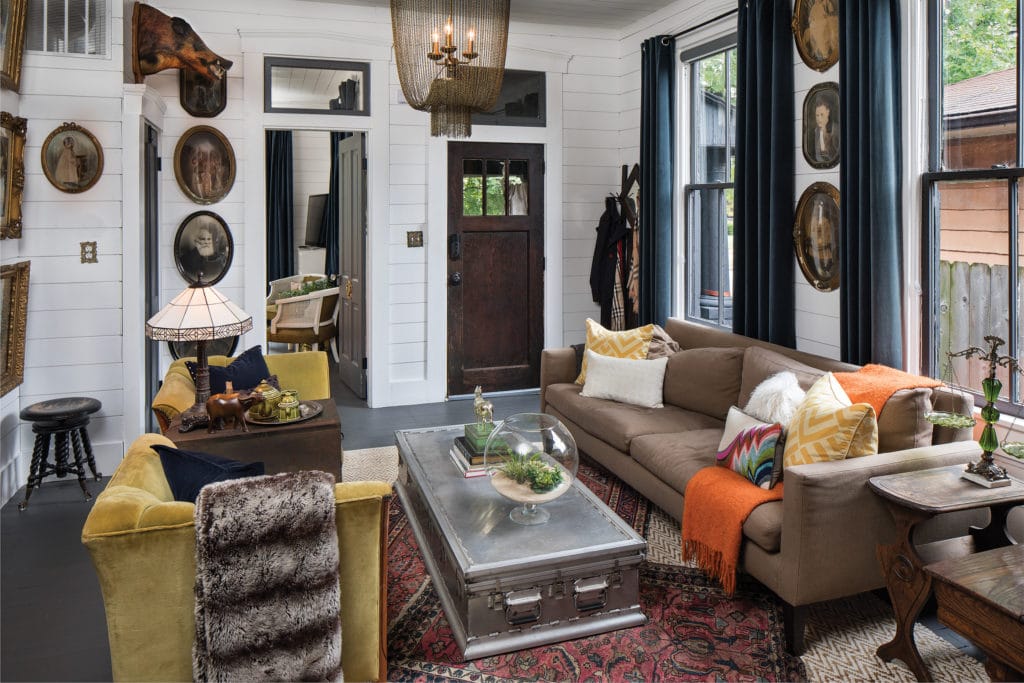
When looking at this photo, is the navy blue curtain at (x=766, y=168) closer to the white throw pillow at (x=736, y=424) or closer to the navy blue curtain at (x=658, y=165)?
the navy blue curtain at (x=658, y=165)

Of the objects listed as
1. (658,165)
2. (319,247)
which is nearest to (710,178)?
(658,165)

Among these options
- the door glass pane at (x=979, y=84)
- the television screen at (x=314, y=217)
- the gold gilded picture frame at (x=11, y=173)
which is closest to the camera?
the door glass pane at (x=979, y=84)

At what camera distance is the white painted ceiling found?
5977mm

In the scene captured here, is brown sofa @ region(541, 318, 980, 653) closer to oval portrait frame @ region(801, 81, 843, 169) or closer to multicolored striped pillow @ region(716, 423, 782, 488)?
multicolored striped pillow @ region(716, 423, 782, 488)

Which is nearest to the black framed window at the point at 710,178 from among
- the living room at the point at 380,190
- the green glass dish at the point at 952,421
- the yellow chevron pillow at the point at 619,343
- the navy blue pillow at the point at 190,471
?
the living room at the point at 380,190

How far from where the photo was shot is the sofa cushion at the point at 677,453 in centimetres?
349

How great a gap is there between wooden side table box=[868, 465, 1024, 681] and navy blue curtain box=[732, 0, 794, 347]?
212 cm

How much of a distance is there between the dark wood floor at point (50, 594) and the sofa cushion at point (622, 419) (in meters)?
2.49

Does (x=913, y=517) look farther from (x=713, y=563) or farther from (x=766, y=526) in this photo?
(x=713, y=563)

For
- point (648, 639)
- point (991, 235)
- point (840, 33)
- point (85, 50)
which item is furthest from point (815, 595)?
point (85, 50)

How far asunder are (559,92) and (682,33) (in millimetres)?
1204

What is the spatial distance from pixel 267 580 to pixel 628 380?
2.92 metres

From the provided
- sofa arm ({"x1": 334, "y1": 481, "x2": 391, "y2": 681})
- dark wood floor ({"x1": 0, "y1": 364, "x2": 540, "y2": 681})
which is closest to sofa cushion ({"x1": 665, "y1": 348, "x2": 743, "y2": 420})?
sofa arm ({"x1": 334, "y1": 481, "x2": 391, "y2": 681})

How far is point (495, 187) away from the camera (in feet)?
21.7
